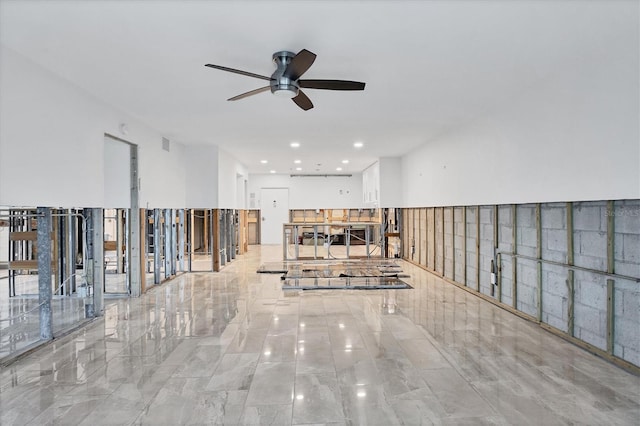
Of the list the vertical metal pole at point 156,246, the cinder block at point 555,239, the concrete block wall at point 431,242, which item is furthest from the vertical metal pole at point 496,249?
the vertical metal pole at point 156,246

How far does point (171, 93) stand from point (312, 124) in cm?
227

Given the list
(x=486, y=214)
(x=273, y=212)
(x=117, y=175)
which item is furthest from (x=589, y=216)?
(x=273, y=212)

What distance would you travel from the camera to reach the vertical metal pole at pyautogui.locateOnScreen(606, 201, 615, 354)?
3.35 metres

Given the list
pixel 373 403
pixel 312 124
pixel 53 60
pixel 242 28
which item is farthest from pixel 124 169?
pixel 373 403

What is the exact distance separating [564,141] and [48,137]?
4985 mm

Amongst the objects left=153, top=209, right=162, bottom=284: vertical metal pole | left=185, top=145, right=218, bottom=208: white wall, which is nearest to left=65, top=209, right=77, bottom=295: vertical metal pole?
left=153, top=209, right=162, bottom=284: vertical metal pole

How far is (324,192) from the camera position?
561 inches

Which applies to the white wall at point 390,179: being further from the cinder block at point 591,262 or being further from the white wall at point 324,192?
the cinder block at point 591,262

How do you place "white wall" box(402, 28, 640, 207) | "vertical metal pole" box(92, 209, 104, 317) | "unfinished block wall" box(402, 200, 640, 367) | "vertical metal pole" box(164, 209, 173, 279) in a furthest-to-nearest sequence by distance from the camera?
"vertical metal pole" box(164, 209, 173, 279)
"vertical metal pole" box(92, 209, 104, 317)
"unfinished block wall" box(402, 200, 640, 367)
"white wall" box(402, 28, 640, 207)

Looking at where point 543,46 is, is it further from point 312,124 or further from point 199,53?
point 312,124

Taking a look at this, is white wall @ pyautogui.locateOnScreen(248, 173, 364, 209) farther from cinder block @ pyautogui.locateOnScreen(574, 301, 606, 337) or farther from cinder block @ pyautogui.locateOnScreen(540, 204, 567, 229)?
cinder block @ pyautogui.locateOnScreen(574, 301, 606, 337)

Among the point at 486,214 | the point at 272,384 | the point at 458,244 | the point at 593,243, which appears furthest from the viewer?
the point at 458,244

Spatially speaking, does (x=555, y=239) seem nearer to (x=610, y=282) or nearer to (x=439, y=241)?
(x=610, y=282)

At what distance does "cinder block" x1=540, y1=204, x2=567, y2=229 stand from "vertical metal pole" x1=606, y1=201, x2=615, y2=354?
58 cm
